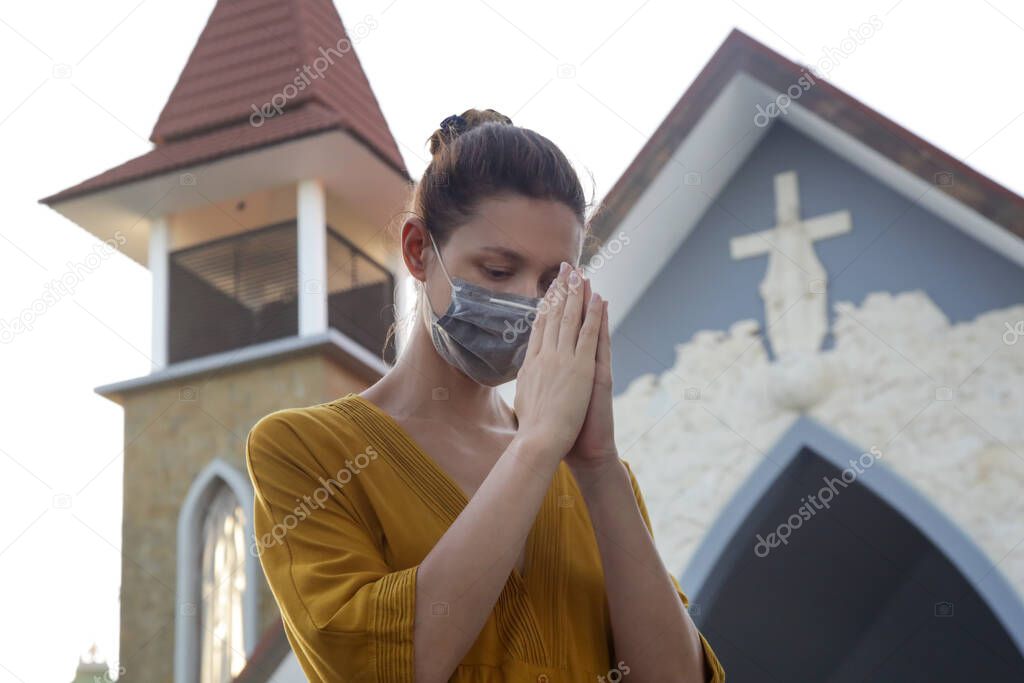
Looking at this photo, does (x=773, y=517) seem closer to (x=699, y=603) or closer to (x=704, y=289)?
(x=699, y=603)

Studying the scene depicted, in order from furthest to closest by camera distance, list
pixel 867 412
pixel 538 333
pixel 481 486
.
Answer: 1. pixel 867 412
2. pixel 538 333
3. pixel 481 486

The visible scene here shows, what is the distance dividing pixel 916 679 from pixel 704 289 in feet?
9.93

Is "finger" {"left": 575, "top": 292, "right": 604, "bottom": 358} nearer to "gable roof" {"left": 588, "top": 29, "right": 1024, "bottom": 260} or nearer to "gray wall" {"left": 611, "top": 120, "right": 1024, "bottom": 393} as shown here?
"gable roof" {"left": 588, "top": 29, "right": 1024, "bottom": 260}

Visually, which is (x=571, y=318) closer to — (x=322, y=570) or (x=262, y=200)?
(x=322, y=570)

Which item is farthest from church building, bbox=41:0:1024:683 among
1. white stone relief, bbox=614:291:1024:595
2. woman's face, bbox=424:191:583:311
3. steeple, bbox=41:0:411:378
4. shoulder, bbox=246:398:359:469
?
steeple, bbox=41:0:411:378

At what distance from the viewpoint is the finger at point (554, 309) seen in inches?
109

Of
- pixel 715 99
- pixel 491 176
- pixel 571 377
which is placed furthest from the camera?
pixel 715 99

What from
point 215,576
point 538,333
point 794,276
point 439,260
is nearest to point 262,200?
point 215,576

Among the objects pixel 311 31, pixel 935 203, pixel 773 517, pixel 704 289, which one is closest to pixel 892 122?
pixel 935 203

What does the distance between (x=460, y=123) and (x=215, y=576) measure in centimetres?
1345

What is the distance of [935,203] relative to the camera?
30.2ft

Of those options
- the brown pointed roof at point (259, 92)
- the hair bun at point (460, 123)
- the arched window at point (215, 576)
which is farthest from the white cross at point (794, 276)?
the arched window at point (215, 576)

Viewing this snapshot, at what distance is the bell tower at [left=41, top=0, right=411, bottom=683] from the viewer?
16.1m

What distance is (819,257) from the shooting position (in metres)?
9.53
